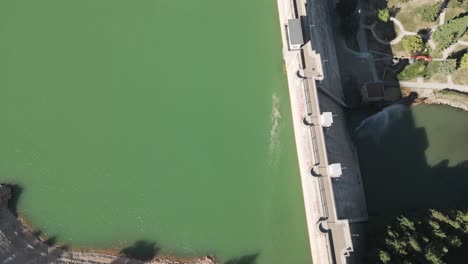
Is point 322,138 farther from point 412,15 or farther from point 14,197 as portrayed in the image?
point 14,197

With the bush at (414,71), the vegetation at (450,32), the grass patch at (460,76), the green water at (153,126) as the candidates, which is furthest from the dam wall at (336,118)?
the grass patch at (460,76)

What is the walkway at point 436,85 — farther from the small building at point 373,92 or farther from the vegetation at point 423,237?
the vegetation at point 423,237

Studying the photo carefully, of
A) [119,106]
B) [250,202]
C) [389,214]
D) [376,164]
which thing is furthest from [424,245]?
[119,106]

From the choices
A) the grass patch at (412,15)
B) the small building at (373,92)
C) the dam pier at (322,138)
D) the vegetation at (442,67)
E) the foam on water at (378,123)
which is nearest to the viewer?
the dam pier at (322,138)

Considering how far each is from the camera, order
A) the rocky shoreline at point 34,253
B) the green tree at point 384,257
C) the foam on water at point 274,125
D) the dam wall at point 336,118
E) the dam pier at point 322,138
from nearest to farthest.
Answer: the green tree at point 384,257 < the dam pier at point 322,138 < the rocky shoreline at point 34,253 < the dam wall at point 336,118 < the foam on water at point 274,125

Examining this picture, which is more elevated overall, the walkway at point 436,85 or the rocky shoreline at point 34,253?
the walkway at point 436,85

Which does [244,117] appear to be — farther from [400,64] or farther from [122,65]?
[400,64]

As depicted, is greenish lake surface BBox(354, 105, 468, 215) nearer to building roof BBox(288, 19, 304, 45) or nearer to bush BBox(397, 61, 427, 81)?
bush BBox(397, 61, 427, 81)
